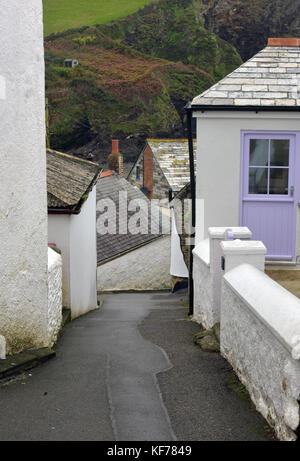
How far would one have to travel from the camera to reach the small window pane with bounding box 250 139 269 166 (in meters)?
10.4

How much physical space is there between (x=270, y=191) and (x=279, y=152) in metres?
0.66

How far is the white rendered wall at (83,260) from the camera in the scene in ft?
43.5

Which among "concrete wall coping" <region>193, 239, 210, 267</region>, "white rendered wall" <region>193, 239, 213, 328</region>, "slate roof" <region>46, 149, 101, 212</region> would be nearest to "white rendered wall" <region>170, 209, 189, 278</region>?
"slate roof" <region>46, 149, 101, 212</region>

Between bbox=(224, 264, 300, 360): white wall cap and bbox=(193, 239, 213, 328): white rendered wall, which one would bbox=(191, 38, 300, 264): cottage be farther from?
bbox=(224, 264, 300, 360): white wall cap

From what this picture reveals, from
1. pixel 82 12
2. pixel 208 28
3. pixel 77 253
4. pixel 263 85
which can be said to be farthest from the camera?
pixel 82 12

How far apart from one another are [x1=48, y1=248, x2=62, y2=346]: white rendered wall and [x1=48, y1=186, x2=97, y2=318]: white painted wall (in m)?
2.54

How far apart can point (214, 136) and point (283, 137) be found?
3.72 feet

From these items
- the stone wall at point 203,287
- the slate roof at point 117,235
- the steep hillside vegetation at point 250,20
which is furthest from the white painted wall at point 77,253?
the steep hillside vegetation at point 250,20

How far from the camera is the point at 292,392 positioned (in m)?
4.70

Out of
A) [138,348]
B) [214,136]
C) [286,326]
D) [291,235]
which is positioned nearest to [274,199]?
[291,235]

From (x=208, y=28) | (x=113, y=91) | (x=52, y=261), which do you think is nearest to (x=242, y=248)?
(x=52, y=261)

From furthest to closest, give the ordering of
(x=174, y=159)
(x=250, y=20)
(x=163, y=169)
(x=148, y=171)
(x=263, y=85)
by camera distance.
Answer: (x=250, y=20), (x=148, y=171), (x=163, y=169), (x=174, y=159), (x=263, y=85)

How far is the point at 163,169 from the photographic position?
97.2 feet

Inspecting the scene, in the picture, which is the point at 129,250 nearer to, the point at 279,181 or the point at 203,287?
the point at 279,181
